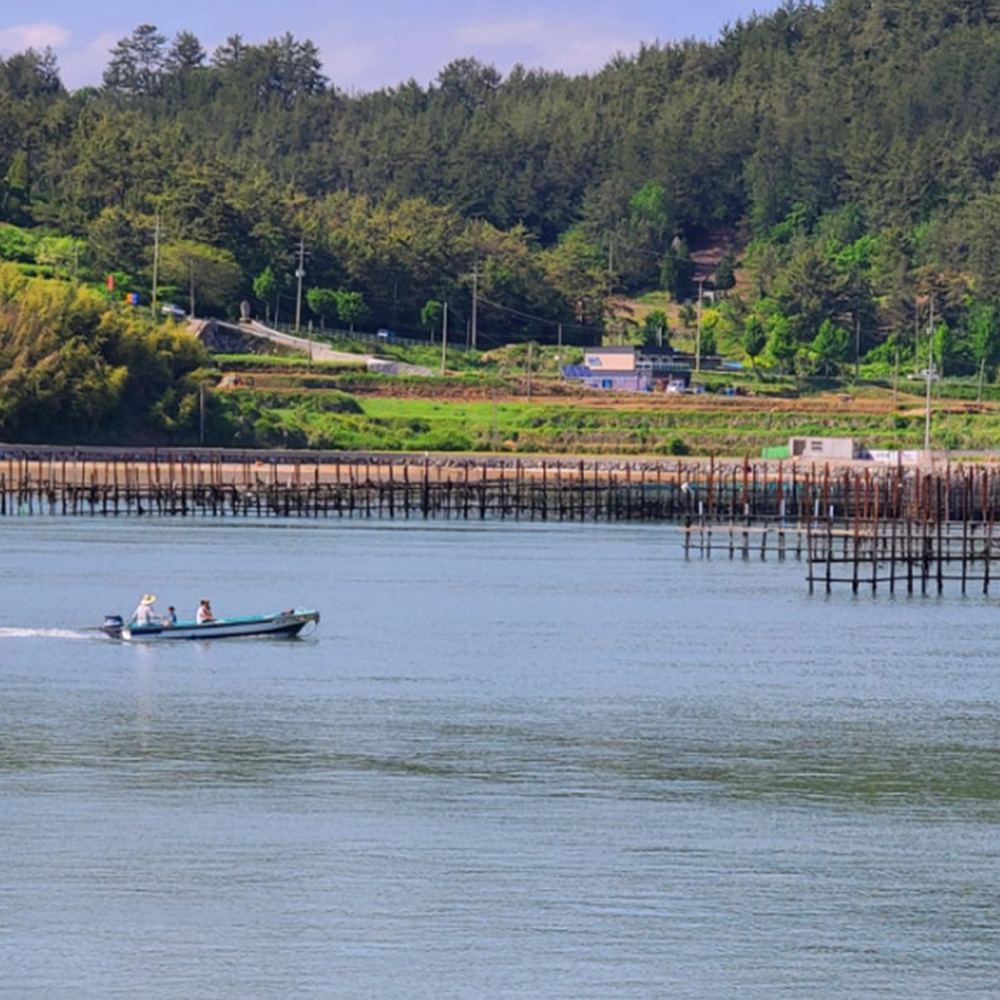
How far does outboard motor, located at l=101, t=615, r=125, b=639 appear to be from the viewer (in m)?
48.4

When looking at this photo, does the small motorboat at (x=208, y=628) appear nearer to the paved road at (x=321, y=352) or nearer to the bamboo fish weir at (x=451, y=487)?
the bamboo fish weir at (x=451, y=487)

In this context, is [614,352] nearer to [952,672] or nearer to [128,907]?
[952,672]

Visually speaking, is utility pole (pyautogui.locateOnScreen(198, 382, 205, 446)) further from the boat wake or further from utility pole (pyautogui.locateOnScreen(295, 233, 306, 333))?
the boat wake

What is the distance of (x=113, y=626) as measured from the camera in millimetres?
48500

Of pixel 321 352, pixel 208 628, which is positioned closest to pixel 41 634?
pixel 208 628

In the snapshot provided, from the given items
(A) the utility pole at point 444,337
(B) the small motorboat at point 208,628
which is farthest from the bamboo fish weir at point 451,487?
(B) the small motorboat at point 208,628

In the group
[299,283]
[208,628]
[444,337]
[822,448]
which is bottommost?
[208,628]

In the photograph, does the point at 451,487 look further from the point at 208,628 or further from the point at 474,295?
the point at 474,295

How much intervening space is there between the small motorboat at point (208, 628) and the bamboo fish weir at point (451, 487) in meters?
31.3

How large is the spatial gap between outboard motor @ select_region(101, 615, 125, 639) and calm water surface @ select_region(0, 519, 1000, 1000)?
595 millimetres

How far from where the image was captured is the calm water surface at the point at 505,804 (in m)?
24.9

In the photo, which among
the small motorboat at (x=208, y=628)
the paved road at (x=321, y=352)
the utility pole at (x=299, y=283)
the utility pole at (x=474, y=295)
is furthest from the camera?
the utility pole at (x=474, y=295)

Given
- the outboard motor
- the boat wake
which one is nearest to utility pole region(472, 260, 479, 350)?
the boat wake

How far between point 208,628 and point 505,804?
17.8 meters
